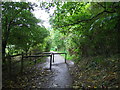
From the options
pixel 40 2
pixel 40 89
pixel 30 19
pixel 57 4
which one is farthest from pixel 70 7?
pixel 40 89

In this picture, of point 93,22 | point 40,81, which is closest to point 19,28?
point 40,81

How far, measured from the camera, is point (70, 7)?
3385mm

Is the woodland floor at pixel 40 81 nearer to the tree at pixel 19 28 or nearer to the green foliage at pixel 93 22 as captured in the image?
the tree at pixel 19 28

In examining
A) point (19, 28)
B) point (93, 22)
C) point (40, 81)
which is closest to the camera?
point (40, 81)

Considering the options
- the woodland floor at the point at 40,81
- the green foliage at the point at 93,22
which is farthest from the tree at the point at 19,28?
the woodland floor at the point at 40,81

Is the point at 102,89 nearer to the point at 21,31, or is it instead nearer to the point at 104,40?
the point at 104,40

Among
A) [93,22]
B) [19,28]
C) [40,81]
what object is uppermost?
[93,22]

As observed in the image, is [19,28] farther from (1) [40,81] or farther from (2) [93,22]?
(2) [93,22]

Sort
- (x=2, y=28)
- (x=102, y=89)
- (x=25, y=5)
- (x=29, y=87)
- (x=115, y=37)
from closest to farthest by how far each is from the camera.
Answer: (x=102, y=89) → (x=29, y=87) → (x=25, y=5) → (x=2, y=28) → (x=115, y=37)

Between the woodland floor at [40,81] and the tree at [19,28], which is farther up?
the tree at [19,28]

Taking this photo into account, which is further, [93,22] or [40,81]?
[93,22]

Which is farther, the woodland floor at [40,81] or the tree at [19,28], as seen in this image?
the tree at [19,28]

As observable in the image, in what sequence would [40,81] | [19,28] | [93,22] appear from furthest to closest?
[19,28] < [93,22] < [40,81]

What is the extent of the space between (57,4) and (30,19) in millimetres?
2021
